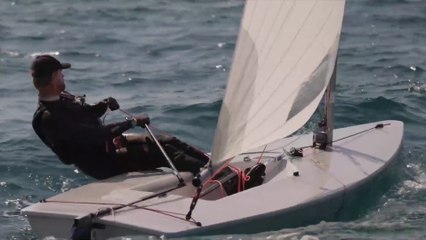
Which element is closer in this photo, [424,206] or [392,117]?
[424,206]

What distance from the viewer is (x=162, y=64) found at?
13.8 meters

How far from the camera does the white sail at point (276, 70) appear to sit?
669cm

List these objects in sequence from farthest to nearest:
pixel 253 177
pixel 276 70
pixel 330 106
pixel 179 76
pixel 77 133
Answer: pixel 179 76
pixel 330 106
pixel 253 177
pixel 77 133
pixel 276 70

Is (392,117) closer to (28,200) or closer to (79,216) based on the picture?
(28,200)

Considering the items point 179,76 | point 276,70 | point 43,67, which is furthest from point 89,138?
point 179,76

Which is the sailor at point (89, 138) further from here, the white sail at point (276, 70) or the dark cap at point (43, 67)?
the white sail at point (276, 70)

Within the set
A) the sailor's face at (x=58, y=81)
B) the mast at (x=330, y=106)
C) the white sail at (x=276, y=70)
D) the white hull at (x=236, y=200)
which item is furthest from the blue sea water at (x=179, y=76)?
the sailor's face at (x=58, y=81)

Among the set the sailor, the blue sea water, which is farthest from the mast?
the sailor

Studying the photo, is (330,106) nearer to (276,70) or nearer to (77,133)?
(276,70)

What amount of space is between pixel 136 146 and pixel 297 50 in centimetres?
135

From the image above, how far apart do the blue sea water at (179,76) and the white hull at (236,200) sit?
0.12 m

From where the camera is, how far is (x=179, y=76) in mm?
12969

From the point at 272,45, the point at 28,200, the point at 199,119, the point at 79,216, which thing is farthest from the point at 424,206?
the point at 199,119

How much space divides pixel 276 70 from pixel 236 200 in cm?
83
